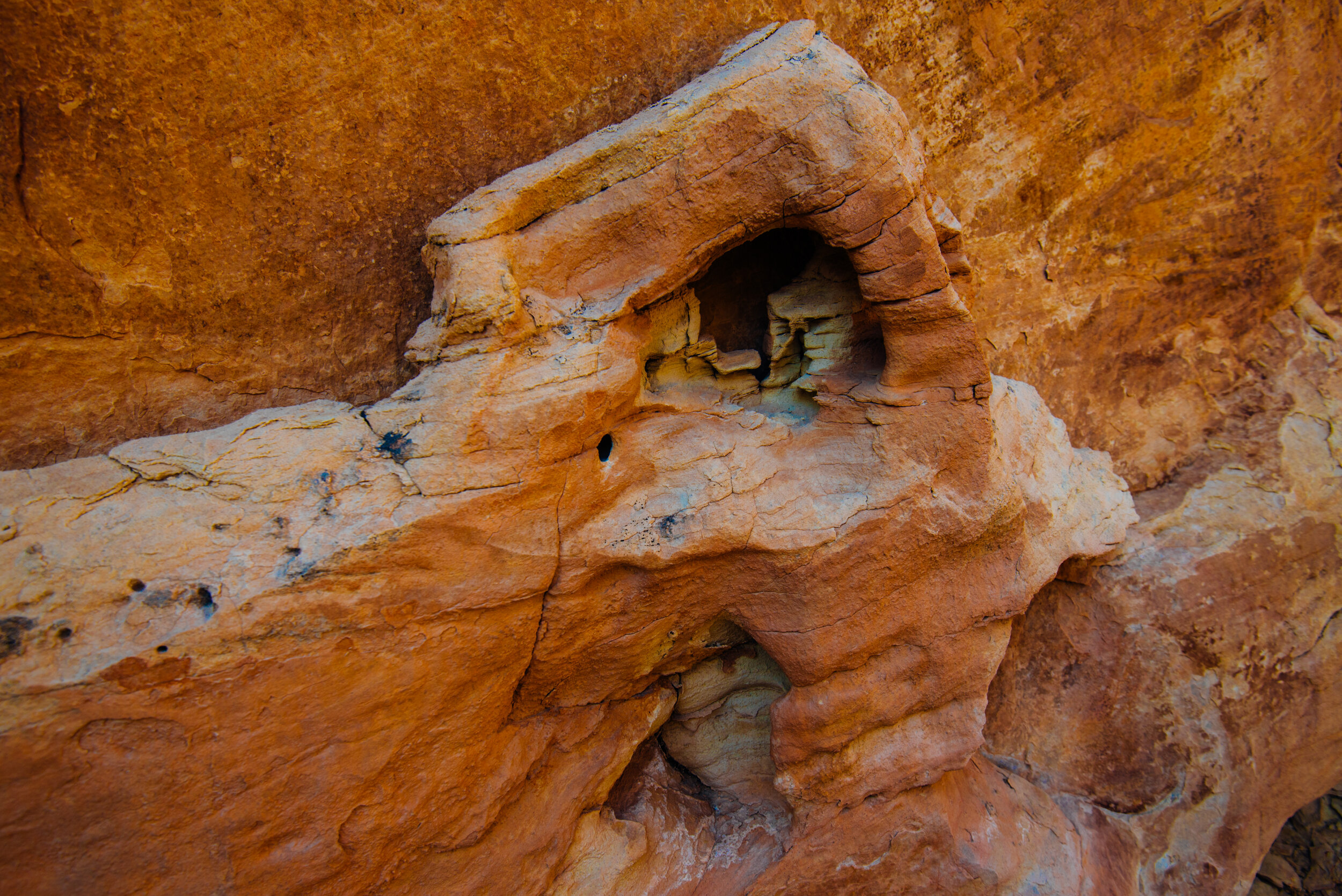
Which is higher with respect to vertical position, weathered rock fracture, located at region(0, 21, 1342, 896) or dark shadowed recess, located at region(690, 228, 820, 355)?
dark shadowed recess, located at region(690, 228, 820, 355)

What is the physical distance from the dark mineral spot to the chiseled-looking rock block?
0.01 meters

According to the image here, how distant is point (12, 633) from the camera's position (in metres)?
1.57

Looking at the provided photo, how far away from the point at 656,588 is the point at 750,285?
1205 millimetres

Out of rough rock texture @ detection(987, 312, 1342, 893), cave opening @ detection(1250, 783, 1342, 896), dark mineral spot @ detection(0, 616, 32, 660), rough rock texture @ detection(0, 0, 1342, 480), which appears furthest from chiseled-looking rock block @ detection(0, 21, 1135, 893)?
cave opening @ detection(1250, 783, 1342, 896)

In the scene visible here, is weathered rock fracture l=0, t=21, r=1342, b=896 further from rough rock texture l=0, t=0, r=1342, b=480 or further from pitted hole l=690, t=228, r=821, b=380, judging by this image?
rough rock texture l=0, t=0, r=1342, b=480

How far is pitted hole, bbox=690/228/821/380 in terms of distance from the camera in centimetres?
254

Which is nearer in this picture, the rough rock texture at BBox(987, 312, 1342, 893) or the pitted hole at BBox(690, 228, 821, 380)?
the pitted hole at BBox(690, 228, 821, 380)

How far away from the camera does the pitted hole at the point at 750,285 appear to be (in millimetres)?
2543

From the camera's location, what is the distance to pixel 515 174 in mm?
2070

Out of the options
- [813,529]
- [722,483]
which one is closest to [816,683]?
[813,529]

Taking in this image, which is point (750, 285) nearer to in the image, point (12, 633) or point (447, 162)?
point (447, 162)

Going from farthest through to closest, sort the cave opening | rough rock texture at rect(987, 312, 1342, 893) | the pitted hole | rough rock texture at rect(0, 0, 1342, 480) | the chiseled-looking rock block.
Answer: the cave opening
rough rock texture at rect(987, 312, 1342, 893)
the pitted hole
rough rock texture at rect(0, 0, 1342, 480)
the chiseled-looking rock block

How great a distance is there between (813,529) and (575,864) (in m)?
1.49

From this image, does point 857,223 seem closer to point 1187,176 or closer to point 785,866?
point 1187,176
